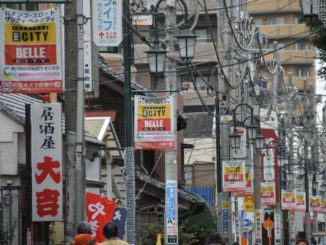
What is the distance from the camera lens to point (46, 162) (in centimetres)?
2153

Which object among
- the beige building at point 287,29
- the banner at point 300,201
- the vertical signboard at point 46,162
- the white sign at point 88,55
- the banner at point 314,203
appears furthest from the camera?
the beige building at point 287,29

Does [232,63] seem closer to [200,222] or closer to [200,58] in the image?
[200,222]

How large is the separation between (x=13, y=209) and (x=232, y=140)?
65.5ft

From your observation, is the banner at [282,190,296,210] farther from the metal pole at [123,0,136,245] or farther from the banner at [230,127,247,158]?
the metal pole at [123,0,136,245]

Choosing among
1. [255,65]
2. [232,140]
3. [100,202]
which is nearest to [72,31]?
[100,202]

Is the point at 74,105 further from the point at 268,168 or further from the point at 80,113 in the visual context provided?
the point at 268,168

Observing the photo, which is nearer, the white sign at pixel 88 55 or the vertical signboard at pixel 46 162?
the vertical signboard at pixel 46 162

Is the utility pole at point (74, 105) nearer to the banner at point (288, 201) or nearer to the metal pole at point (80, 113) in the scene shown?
the metal pole at point (80, 113)

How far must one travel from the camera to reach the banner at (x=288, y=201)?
202ft

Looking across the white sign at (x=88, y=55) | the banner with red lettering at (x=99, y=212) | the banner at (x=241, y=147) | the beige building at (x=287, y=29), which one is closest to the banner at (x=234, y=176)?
the banner at (x=241, y=147)

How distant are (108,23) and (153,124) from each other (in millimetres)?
3772

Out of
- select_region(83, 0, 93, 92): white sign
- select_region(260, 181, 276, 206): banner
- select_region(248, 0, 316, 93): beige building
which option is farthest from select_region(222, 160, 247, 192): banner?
select_region(248, 0, 316, 93): beige building

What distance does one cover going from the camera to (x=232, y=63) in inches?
1543

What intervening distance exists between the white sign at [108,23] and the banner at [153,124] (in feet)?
10.1
